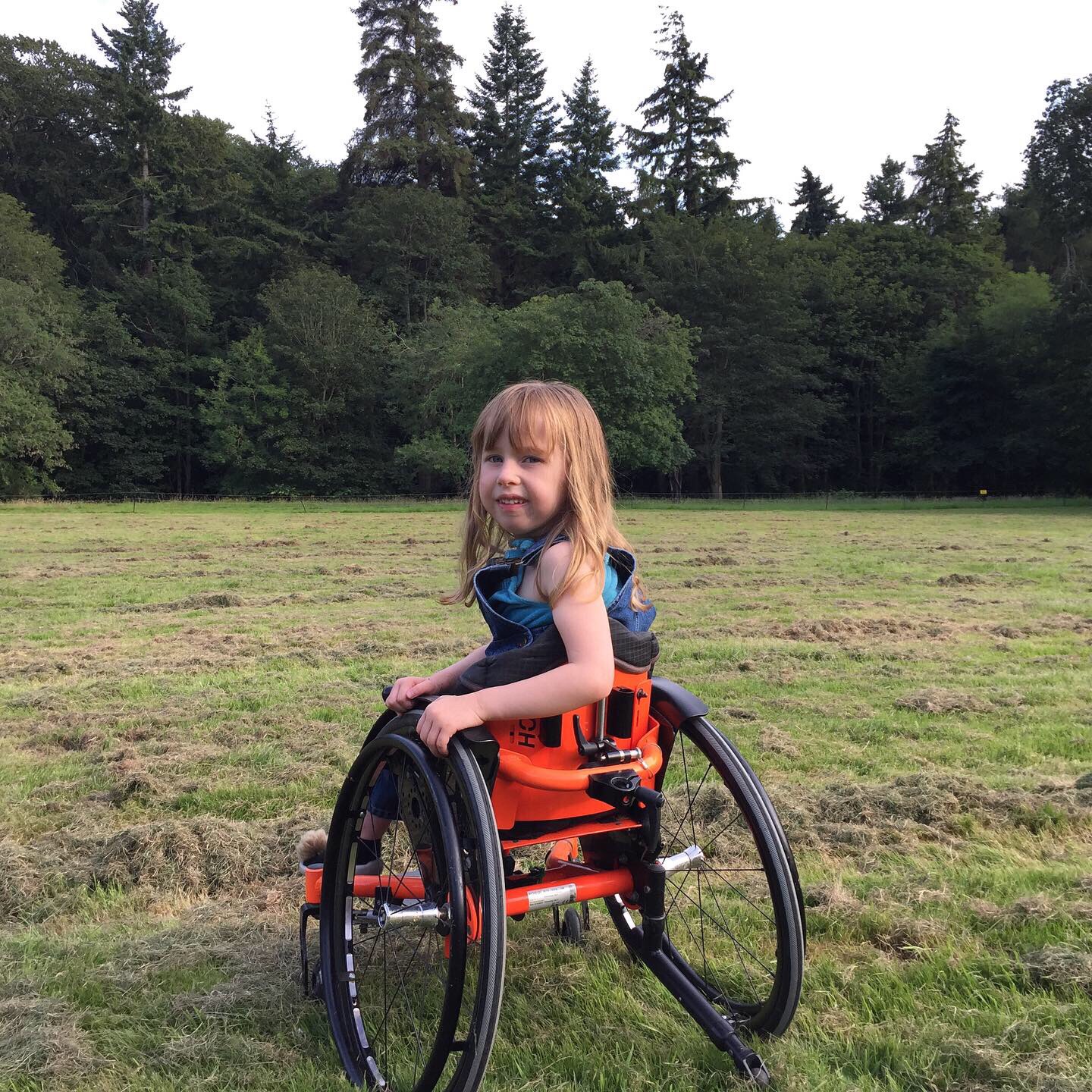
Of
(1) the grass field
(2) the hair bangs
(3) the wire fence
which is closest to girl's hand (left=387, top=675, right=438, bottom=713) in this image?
(2) the hair bangs

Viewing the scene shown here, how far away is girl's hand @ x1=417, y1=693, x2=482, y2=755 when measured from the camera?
197cm

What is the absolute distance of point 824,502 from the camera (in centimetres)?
4028

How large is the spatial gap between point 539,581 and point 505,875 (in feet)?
2.29

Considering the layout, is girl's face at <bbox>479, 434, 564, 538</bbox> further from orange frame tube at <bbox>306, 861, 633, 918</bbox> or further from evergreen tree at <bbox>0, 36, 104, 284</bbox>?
evergreen tree at <bbox>0, 36, 104, 284</bbox>

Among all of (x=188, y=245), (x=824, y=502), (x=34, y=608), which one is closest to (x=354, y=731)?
(x=34, y=608)

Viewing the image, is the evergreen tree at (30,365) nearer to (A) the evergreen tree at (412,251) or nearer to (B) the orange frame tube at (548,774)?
(A) the evergreen tree at (412,251)

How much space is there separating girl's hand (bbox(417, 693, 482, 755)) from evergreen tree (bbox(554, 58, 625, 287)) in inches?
2061

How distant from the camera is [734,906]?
9.77 feet

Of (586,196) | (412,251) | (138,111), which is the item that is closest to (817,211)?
(586,196)

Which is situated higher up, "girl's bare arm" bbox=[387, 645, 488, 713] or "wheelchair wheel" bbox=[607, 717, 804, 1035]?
"girl's bare arm" bbox=[387, 645, 488, 713]

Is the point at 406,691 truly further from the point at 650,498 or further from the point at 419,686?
the point at 650,498

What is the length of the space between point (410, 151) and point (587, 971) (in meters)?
57.0

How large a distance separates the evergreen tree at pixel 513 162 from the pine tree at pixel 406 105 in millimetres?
2230

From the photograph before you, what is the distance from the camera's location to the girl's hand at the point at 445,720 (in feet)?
6.46
